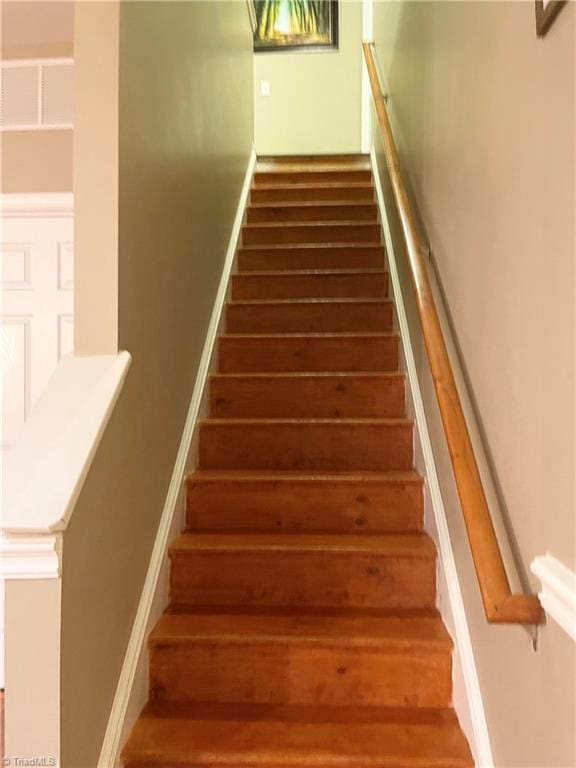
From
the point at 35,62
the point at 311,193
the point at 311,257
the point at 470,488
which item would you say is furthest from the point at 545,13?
the point at 311,193

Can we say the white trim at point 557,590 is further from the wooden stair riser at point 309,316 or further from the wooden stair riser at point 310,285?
the wooden stair riser at point 310,285

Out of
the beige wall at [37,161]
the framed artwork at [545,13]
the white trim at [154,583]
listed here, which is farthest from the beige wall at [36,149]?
the framed artwork at [545,13]

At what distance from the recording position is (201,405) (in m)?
2.43

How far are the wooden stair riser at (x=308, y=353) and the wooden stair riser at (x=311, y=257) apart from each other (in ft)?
2.25

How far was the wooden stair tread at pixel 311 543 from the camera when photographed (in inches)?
73.1

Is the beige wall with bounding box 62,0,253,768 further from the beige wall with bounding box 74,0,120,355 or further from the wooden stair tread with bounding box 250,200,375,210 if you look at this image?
the wooden stair tread with bounding box 250,200,375,210

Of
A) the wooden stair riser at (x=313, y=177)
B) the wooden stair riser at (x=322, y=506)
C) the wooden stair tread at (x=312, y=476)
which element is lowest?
the wooden stair riser at (x=322, y=506)

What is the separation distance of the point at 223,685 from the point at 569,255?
1.39m

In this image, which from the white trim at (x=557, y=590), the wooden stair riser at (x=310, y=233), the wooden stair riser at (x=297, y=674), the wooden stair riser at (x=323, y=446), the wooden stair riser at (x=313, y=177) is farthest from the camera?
the wooden stair riser at (x=313, y=177)

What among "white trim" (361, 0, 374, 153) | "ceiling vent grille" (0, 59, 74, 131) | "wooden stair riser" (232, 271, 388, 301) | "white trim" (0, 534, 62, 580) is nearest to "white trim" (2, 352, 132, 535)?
"white trim" (0, 534, 62, 580)

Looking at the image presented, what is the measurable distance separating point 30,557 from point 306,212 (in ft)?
9.61

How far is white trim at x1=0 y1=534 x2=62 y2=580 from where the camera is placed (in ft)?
3.74

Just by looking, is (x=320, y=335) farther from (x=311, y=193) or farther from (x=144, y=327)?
(x=311, y=193)

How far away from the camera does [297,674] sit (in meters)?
1.63
